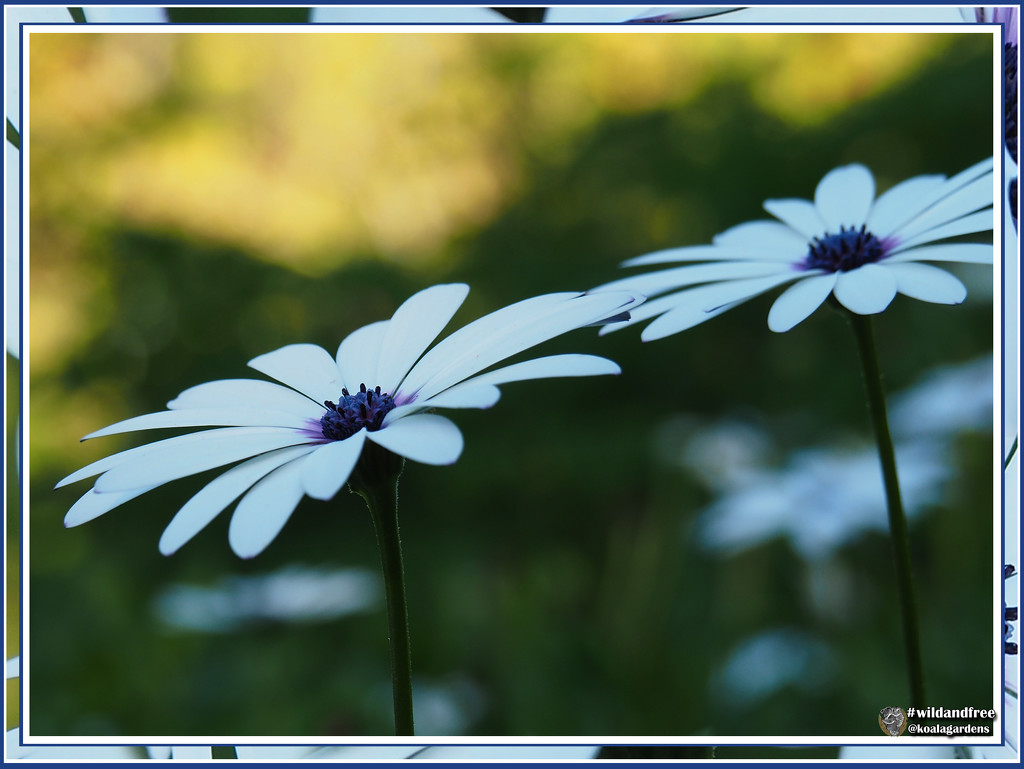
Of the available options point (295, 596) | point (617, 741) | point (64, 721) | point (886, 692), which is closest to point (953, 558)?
point (886, 692)

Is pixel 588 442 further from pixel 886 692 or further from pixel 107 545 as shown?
pixel 107 545

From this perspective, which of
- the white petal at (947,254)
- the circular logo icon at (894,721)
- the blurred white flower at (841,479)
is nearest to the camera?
the white petal at (947,254)

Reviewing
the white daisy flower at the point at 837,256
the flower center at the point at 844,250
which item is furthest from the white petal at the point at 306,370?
the flower center at the point at 844,250

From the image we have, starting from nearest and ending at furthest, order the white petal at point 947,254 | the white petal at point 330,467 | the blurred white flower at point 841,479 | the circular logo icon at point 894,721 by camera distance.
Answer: the white petal at point 330,467 < the white petal at point 947,254 < the circular logo icon at point 894,721 < the blurred white flower at point 841,479

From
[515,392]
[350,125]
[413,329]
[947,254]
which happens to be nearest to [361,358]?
[413,329]

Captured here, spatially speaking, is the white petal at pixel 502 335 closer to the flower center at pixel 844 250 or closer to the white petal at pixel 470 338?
the white petal at pixel 470 338

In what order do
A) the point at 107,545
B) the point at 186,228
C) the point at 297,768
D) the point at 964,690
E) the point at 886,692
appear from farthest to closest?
the point at 186,228, the point at 107,545, the point at 886,692, the point at 964,690, the point at 297,768

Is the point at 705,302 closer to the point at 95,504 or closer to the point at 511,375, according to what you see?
the point at 511,375
